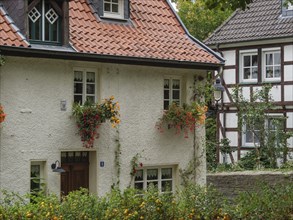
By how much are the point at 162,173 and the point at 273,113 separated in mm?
9429

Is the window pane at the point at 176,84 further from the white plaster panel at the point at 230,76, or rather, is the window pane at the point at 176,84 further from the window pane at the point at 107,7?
the white plaster panel at the point at 230,76

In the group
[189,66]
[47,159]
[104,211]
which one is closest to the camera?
[104,211]

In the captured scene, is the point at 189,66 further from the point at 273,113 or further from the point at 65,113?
the point at 273,113

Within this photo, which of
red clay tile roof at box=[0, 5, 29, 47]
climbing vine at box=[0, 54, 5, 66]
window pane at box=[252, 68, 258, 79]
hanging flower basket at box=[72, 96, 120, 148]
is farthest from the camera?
window pane at box=[252, 68, 258, 79]

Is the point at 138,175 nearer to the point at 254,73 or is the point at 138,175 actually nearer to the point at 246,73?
the point at 254,73

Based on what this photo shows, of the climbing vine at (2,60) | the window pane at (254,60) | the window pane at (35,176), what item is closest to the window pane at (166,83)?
the window pane at (35,176)

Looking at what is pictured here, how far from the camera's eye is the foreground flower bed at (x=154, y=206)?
1183cm

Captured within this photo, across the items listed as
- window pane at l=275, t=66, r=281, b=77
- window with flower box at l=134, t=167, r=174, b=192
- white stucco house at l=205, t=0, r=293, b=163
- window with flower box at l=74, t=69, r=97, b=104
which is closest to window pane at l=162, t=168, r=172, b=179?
window with flower box at l=134, t=167, r=174, b=192

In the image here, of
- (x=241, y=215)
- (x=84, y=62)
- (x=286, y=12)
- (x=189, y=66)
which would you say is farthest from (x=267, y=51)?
(x=241, y=215)

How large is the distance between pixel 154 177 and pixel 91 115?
3123 millimetres

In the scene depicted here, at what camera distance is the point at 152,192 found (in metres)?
12.9

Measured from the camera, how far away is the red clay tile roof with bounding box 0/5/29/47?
18403 mm

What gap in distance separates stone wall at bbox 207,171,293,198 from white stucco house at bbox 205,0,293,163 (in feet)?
19.9

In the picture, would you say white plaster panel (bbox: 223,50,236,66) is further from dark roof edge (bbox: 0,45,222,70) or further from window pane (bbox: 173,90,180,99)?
window pane (bbox: 173,90,180,99)
